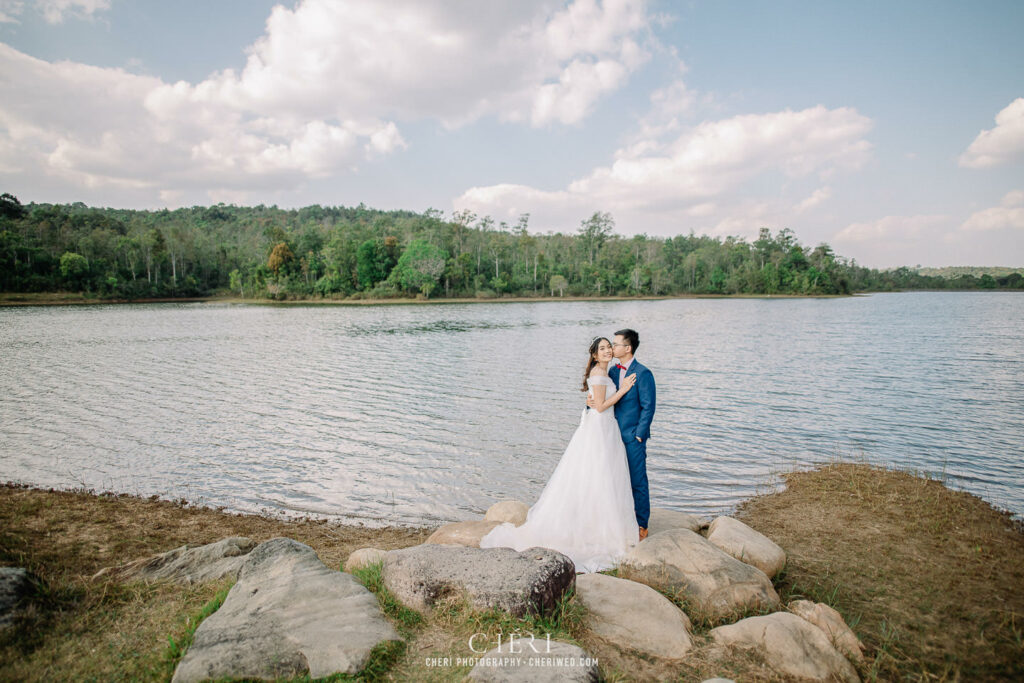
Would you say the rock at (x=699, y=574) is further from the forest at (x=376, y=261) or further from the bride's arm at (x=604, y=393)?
the forest at (x=376, y=261)

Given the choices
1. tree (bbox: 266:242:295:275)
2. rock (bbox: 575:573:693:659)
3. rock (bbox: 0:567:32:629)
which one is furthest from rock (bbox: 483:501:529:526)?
tree (bbox: 266:242:295:275)

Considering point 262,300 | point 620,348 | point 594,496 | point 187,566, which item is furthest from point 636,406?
point 262,300

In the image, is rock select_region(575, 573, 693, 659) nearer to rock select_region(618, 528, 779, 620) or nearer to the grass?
rock select_region(618, 528, 779, 620)

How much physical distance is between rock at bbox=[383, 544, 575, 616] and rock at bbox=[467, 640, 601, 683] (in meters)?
0.53

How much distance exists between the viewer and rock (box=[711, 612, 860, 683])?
4172 millimetres

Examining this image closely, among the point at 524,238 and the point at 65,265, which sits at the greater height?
the point at 524,238

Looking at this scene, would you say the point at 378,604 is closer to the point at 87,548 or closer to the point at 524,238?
the point at 87,548

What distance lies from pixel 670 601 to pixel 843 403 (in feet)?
50.2

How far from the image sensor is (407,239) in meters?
109

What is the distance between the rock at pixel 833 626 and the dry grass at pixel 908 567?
158 millimetres

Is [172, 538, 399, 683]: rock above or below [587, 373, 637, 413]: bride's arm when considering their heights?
below

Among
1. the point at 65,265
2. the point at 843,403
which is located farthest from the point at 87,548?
the point at 65,265

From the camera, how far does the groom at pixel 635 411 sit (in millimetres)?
6391

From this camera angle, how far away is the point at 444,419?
1526 centimetres
